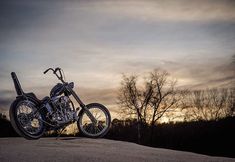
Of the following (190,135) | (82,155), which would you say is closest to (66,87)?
(82,155)

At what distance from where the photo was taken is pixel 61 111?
A: 10273 millimetres

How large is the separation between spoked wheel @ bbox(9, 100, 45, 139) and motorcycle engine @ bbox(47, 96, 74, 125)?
1.32 feet

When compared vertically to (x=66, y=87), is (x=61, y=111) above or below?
below

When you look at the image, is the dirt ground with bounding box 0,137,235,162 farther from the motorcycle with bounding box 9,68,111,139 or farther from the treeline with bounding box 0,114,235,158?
the treeline with bounding box 0,114,235,158

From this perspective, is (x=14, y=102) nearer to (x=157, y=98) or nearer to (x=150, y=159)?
(x=150, y=159)

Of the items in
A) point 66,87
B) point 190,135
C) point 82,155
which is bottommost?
point 82,155

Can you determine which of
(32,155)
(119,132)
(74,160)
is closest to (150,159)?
(74,160)

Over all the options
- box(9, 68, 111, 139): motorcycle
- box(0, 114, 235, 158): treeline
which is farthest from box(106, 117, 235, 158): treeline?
box(9, 68, 111, 139): motorcycle

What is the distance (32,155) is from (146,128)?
46478 mm

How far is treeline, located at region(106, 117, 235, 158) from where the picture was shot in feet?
151

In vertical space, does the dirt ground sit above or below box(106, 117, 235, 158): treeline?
below

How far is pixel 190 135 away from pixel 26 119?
1657 inches

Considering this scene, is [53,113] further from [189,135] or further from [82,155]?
[189,135]

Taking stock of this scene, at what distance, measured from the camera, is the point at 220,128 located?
157 ft
